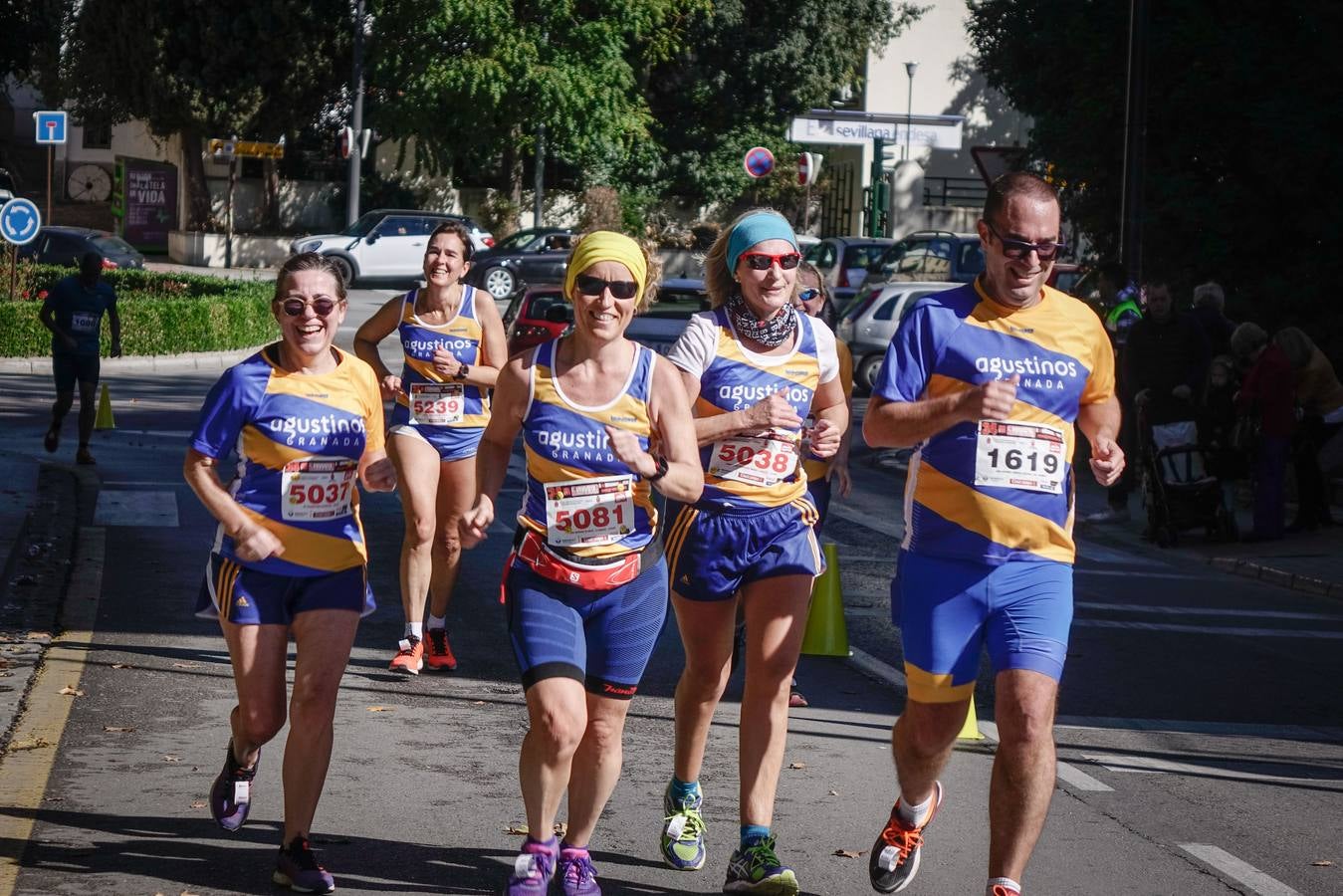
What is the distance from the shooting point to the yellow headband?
5.29 metres

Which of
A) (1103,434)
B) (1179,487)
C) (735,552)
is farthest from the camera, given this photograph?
(1179,487)

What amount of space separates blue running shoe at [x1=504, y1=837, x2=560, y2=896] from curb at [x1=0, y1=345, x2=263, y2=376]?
2088 centimetres

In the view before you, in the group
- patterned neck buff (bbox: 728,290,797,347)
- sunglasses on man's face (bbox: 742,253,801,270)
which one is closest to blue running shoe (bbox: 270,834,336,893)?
patterned neck buff (bbox: 728,290,797,347)

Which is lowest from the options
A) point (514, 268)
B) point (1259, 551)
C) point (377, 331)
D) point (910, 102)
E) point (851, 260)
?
point (1259, 551)

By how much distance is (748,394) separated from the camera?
5.88 m

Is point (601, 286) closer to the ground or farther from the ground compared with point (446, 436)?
farther from the ground

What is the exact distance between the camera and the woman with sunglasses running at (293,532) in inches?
213

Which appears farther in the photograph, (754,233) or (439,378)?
(439,378)

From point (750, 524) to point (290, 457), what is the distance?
135 centimetres

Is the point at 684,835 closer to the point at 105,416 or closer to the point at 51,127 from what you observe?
the point at 105,416

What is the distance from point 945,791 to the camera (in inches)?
271

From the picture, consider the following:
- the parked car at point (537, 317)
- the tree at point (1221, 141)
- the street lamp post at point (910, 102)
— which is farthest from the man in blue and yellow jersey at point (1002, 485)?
the street lamp post at point (910, 102)

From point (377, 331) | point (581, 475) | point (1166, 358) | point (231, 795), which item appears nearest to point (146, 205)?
point (1166, 358)

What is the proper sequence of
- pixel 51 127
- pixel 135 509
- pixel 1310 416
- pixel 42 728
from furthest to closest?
pixel 51 127
pixel 1310 416
pixel 135 509
pixel 42 728
